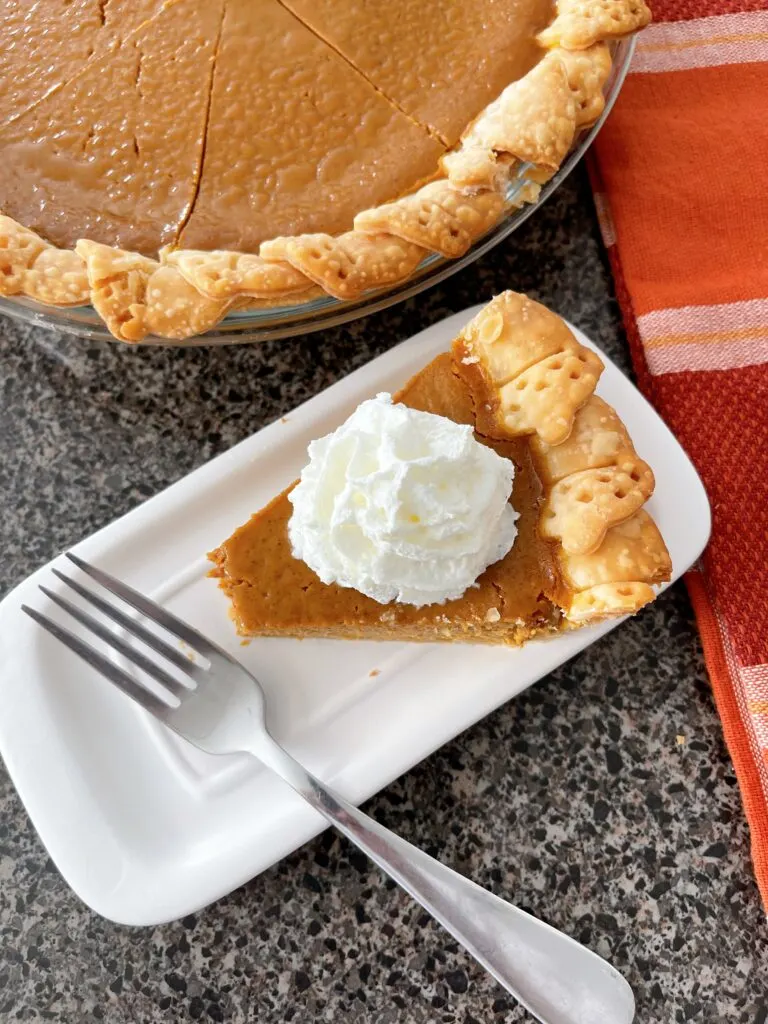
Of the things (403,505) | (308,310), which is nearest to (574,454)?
(403,505)

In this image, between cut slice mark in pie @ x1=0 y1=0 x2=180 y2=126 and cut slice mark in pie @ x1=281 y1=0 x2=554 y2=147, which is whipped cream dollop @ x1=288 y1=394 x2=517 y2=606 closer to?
cut slice mark in pie @ x1=281 y1=0 x2=554 y2=147

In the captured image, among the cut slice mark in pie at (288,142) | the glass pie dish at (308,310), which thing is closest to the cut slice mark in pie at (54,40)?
the cut slice mark in pie at (288,142)

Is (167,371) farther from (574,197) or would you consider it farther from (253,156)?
(574,197)

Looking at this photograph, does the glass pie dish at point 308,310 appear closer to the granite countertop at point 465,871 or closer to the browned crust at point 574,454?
the browned crust at point 574,454

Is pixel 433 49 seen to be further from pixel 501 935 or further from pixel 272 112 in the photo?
pixel 501 935

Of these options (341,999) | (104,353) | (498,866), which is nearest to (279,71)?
(104,353)

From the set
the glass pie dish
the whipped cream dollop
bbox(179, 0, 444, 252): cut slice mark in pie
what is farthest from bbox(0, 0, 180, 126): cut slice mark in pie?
the whipped cream dollop
